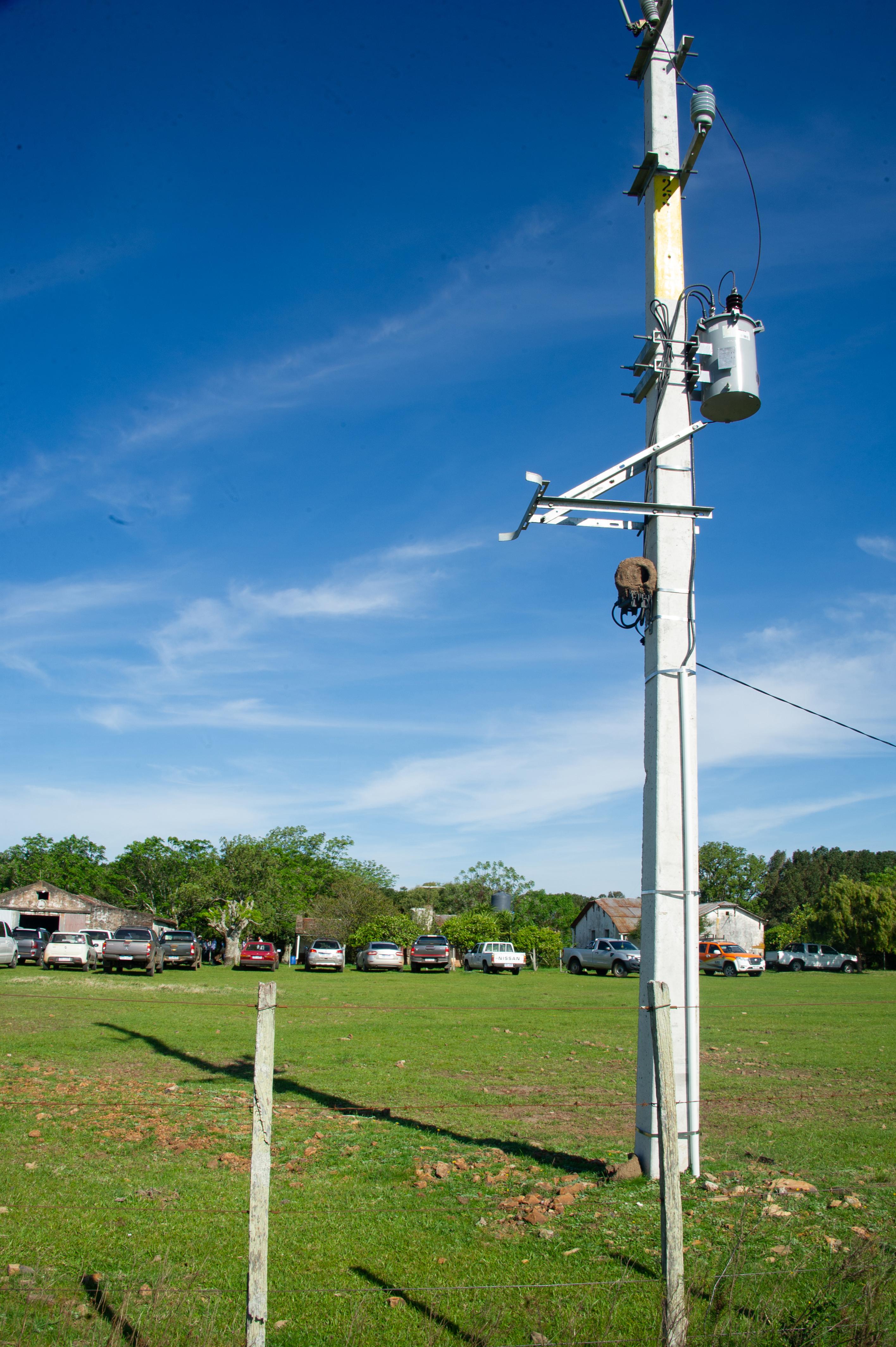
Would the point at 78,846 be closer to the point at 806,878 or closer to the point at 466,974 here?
the point at 466,974

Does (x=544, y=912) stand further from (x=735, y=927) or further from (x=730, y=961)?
(x=730, y=961)

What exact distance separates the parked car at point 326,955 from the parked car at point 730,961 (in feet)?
54.8

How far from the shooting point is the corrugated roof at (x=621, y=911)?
68.4 m

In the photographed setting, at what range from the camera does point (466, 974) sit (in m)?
39.5

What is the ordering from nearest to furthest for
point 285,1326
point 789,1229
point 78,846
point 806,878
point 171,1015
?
point 285,1326, point 789,1229, point 171,1015, point 78,846, point 806,878

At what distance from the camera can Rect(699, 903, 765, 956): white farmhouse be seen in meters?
68.2

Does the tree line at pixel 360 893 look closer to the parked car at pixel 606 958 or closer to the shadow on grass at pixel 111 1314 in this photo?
the parked car at pixel 606 958

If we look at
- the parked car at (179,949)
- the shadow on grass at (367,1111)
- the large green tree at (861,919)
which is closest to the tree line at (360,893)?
the large green tree at (861,919)

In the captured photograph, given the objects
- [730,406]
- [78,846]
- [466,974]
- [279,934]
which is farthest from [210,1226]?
[78,846]

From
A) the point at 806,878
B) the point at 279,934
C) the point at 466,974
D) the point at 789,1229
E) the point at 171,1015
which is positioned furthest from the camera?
the point at 806,878

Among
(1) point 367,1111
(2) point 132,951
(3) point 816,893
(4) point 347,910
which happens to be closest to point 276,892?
(4) point 347,910

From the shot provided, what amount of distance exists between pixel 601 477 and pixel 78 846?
114810mm

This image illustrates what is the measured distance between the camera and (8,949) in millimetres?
31828

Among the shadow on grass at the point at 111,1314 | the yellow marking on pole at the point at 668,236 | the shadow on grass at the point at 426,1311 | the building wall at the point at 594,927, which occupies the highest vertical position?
the yellow marking on pole at the point at 668,236
